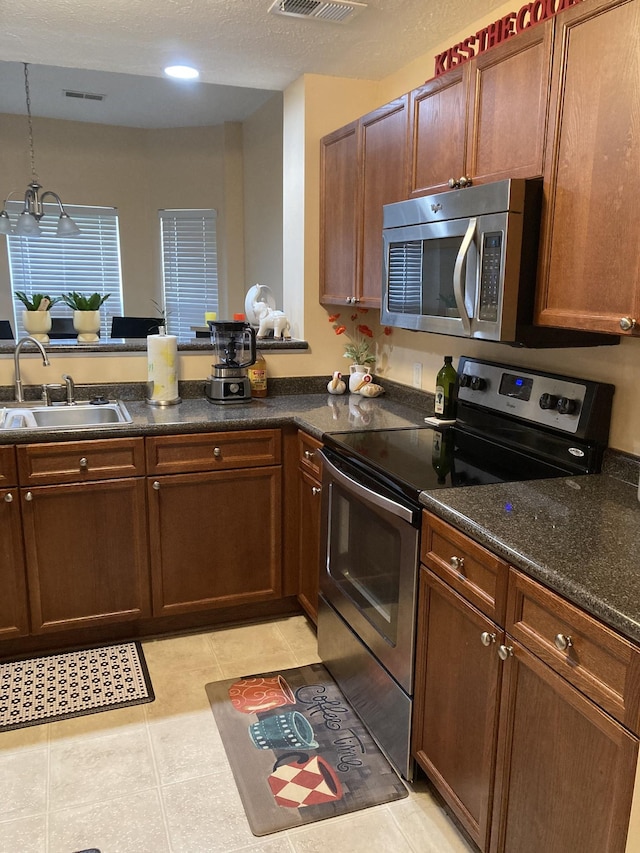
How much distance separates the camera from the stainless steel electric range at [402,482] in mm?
1930

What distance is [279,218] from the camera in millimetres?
4758

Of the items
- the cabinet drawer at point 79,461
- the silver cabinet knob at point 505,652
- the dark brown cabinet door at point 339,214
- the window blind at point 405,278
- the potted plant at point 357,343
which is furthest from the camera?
the potted plant at point 357,343

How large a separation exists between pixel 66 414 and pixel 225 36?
167 centimetres

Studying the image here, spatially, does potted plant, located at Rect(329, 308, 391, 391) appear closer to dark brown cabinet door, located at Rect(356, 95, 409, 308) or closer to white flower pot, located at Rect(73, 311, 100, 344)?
dark brown cabinet door, located at Rect(356, 95, 409, 308)

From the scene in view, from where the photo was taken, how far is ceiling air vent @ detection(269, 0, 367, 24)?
2359 millimetres

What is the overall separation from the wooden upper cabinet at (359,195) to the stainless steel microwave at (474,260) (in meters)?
0.27

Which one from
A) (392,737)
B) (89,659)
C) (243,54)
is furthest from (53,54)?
(392,737)

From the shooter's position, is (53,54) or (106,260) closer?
(53,54)

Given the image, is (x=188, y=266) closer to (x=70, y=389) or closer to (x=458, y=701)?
(x=70, y=389)

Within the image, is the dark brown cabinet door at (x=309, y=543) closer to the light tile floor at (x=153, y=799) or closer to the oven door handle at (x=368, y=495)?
the oven door handle at (x=368, y=495)

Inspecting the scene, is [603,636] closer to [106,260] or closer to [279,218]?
[279,218]

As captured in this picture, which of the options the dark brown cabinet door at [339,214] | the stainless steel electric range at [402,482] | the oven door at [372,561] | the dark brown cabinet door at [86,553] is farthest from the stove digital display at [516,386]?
the dark brown cabinet door at [86,553]

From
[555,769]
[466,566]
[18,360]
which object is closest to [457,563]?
[466,566]

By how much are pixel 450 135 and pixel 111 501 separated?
180 cm
